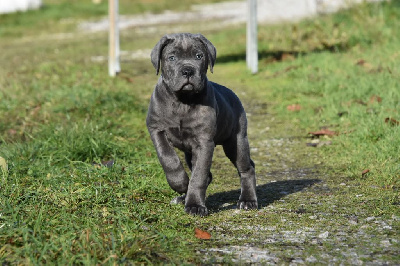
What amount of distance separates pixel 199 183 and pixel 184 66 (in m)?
0.85

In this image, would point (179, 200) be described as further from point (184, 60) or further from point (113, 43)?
point (113, 43)

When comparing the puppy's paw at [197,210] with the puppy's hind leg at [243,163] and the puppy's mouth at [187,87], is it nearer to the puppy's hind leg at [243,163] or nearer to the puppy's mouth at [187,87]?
the puppy's hind leg at [243,163]

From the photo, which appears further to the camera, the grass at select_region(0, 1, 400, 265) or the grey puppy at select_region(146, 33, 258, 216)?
the grey puppy at select_region(146, 33, 258, 216)

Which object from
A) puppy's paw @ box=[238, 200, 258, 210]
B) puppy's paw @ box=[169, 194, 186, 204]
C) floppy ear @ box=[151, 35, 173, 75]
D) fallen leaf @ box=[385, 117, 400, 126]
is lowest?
puppy's paw @ box=[238, 200, 258, 210]

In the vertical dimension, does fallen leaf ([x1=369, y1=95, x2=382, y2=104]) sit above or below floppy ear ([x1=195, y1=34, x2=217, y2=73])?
below

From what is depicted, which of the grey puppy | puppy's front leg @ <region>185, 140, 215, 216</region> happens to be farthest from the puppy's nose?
puppy's front leg @ <region>185, 140, 215, 216</region>

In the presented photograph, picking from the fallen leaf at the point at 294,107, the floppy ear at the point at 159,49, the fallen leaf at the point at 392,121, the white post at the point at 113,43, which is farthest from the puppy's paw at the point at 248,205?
the white post at the point at 113,43

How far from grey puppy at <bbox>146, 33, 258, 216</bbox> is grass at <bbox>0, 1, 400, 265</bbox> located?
236 mm

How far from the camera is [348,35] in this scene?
11664 mm

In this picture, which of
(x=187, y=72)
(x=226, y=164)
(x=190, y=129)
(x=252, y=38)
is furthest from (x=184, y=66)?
(x=252, y=38)

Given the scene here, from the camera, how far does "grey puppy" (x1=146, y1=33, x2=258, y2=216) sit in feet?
14.6

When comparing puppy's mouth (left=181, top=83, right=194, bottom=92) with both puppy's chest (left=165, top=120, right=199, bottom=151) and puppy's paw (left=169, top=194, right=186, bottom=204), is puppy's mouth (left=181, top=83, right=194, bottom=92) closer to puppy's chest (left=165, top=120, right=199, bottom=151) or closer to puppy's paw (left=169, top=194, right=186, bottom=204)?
puppy's chest (left=165, top=120, right=199, bottom=151)

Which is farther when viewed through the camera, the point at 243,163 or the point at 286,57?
the point at 286,57

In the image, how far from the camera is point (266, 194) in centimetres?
529
